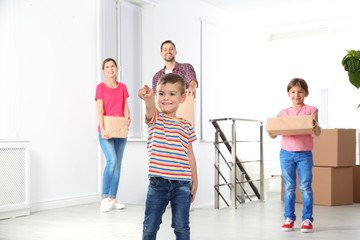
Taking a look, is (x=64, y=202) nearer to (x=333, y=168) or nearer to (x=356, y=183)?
(x=333, y=168)

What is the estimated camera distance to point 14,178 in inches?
138

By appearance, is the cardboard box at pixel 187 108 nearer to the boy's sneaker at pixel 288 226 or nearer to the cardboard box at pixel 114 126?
the cardboard box at pixel 114 126

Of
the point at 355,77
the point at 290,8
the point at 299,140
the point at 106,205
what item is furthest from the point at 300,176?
the point at 290,8

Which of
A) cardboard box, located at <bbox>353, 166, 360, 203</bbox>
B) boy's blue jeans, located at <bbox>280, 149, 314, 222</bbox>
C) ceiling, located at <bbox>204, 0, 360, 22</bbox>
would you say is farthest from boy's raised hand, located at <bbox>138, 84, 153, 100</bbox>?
ceiling, located at <bbox>204, 0, 360, 22</bbox>

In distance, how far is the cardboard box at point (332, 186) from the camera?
4422mm

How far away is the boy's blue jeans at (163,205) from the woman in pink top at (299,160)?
140cm

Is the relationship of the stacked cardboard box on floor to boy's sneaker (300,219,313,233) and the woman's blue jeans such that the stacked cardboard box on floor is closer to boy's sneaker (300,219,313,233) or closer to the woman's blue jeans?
boy's sneaker (300,219,313,233)

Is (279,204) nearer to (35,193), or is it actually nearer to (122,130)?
(122,130)

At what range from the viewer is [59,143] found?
4.11 meters

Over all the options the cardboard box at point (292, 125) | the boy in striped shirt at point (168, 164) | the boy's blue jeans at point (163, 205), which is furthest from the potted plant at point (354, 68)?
the cardboard box at point (292, 125)

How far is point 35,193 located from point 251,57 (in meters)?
4.37

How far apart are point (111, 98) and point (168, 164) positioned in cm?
215

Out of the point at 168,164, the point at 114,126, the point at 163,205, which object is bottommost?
the point at 163,205

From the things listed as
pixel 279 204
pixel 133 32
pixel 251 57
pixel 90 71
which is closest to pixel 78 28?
pixel 90 71
